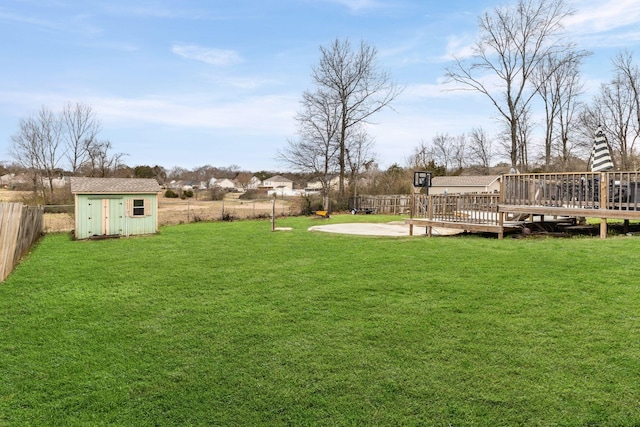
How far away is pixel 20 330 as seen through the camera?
4.64 m

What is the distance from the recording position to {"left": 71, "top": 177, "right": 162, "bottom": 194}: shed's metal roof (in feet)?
45.2

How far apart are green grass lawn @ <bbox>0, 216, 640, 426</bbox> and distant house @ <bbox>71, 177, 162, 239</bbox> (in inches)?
250

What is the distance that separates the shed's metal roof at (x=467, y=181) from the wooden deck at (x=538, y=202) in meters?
25.2

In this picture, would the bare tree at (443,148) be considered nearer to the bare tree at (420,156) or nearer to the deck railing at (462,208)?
the bare tree at (420,156)

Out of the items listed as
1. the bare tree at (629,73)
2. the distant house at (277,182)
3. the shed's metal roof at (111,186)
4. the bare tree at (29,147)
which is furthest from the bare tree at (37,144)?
the distant house at (277,182)

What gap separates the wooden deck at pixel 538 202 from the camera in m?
9.38

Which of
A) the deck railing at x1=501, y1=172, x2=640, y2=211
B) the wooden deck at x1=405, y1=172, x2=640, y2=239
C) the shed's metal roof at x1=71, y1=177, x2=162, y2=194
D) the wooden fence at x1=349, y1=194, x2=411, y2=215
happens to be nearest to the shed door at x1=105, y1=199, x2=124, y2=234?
the shed's metal roof at x1=71, y1=177, x2=162, y2=194

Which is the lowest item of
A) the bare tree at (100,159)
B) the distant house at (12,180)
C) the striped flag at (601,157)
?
the striped flag at (601,157)

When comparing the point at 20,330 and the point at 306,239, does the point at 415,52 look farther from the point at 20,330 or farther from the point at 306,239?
the point at 20,330

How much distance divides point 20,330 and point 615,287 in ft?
24.1

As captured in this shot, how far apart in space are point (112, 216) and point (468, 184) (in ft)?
100

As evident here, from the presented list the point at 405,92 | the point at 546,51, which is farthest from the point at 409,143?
the point at 546,51

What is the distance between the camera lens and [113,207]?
14.2m

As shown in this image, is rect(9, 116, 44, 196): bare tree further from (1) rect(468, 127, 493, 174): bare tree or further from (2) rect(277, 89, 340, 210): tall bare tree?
(1) rect(468, 127, 493, 174): bare tree
